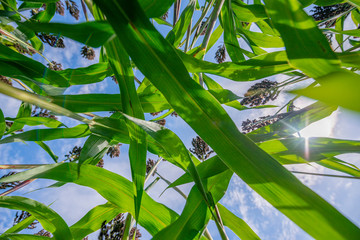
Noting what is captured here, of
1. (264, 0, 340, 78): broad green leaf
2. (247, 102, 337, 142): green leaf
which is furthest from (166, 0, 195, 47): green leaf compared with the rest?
(264, 0, 340, 78): broad green leaf

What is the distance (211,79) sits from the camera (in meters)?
1.11

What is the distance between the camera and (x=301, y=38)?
0.80 ft

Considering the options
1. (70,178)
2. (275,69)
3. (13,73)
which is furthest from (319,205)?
(13,73)

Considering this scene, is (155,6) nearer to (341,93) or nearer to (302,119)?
(341,93)

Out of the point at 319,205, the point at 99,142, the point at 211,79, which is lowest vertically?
the point at 319,205

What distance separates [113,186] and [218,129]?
0.39 m

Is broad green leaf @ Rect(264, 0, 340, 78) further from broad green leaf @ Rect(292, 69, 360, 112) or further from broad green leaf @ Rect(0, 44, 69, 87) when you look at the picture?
broad green leaf @ Rect(0, 44, 69, 87)

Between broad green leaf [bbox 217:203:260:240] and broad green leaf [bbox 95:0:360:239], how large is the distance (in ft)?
1.30

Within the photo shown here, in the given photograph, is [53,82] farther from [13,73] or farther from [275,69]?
[275,69]

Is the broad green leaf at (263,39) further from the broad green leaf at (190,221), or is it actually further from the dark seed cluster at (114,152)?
the dark seed cluster at (114,152)

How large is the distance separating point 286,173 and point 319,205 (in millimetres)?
47

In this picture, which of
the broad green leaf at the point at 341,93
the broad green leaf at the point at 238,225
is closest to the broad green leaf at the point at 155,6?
the broad green leaf at the point at 341,93

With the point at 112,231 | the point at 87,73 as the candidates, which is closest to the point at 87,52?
the point at 87,73

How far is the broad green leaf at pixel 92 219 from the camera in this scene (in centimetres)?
67
